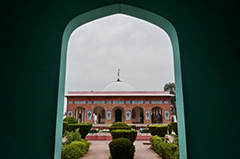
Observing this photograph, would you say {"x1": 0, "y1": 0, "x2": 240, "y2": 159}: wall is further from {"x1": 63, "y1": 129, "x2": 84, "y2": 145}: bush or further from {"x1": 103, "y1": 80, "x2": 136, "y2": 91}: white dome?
{"x1": 103, "y1": 80, "x2": 136, "y2": 91}: white dome

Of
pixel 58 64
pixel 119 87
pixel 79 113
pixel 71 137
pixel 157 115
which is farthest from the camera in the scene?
pixel 119 87

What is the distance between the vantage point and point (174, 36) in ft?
7.34

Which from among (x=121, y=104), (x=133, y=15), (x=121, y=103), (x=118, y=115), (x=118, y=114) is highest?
(x=133, y=15)

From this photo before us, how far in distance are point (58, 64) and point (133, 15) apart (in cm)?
138

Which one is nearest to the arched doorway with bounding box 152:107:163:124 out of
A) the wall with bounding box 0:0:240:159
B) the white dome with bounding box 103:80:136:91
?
the white dome with bounding box 103:80:136:91

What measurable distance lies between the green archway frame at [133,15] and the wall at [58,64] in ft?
0.25

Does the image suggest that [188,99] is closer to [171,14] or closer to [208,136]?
[208,136]

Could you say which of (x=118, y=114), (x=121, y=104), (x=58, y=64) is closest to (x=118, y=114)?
(x=118, y=114)

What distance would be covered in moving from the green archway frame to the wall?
0.08 meters

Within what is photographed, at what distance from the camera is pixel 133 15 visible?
261 centimetres

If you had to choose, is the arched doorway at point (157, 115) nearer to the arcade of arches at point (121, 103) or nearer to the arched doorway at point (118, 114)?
the arcade of arches at point (121, 103)

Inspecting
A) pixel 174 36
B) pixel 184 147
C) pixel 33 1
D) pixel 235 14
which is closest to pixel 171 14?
pixel 174 36

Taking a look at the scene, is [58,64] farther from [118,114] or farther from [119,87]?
[119,87]

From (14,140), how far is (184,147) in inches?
72.4
